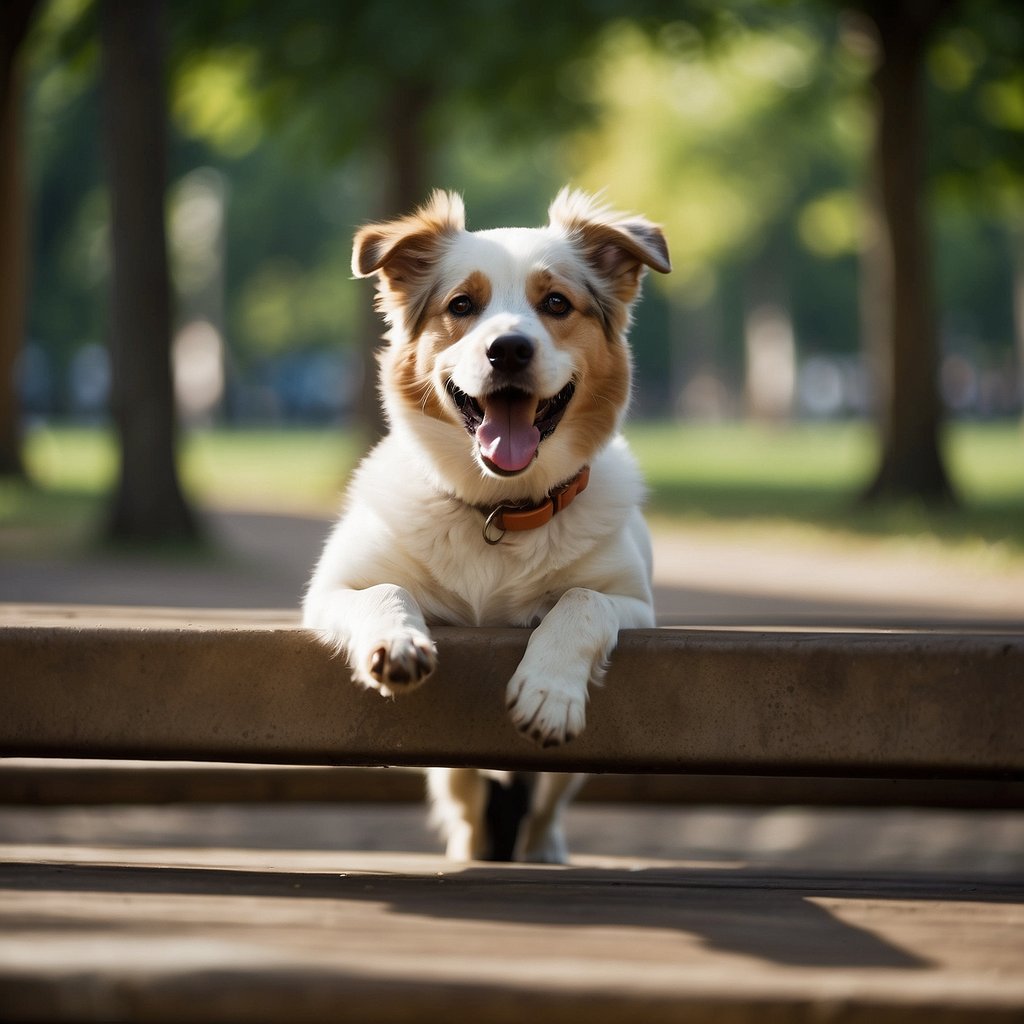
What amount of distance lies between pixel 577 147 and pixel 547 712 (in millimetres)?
23793

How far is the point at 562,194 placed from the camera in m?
5.31

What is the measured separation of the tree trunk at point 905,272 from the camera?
699 inches

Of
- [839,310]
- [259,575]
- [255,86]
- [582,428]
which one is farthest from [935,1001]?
[839,310]

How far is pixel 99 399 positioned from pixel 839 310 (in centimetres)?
3497

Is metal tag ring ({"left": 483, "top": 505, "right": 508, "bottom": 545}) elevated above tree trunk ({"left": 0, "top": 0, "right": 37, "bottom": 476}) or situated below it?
below

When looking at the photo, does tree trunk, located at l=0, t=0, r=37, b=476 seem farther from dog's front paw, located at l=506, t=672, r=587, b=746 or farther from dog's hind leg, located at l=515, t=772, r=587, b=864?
dog's front paw, located at l=506, t=672, r=587, b=746

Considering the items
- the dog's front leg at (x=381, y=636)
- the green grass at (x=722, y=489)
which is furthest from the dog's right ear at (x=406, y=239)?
the green grass at (x=722, y=489)

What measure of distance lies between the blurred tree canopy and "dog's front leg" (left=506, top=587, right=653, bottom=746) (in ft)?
46.9

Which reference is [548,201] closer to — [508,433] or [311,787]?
[311,787]

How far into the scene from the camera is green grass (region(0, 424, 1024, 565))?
15.5 meters

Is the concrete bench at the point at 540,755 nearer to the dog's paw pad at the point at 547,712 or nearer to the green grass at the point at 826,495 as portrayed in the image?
the dog's paw pad at the point at 547,712

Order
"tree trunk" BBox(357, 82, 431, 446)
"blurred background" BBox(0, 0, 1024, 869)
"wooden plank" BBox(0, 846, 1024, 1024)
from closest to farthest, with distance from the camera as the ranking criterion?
"wooden plank" BBox(0, 846, 1024, 1024) < "blurred background" BBox(0, 0, 1024, 869) < "tree trunk" BBox(357, 82, 431, 446)

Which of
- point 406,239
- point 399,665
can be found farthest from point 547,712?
point 406,239

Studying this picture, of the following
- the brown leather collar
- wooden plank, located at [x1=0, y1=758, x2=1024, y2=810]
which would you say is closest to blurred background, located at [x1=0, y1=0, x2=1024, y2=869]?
wooden plank, located at [x1=0, y1=758, x2=1024, y2=810]
